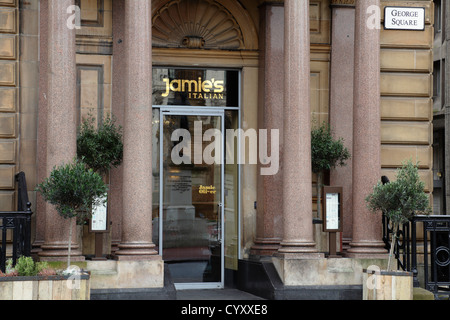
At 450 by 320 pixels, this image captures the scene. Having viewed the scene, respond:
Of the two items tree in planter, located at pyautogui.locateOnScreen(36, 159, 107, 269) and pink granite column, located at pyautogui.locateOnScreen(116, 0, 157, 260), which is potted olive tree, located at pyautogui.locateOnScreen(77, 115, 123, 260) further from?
tree in planter, located at pyautogui.locateOnScreen(36, 159, 107, 269)

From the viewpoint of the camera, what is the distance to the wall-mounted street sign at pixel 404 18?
16234 mm

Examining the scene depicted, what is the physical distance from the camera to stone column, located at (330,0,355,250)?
16.0 metres

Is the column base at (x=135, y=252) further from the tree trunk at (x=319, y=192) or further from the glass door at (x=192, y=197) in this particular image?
the tree trunk at (x=319, y=192)

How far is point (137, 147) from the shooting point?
1311 centimetres

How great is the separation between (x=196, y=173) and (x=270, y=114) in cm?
193

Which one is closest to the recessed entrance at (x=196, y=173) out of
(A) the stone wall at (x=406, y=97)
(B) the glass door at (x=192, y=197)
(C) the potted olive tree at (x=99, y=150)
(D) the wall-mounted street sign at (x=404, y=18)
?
(B) the glass door at (x=192, y=197)

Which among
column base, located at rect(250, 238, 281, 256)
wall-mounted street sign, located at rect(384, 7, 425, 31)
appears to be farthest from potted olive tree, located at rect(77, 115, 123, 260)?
wall-mounted street sign, located at rect(384, 7, 425, 31)

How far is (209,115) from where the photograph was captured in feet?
53.1

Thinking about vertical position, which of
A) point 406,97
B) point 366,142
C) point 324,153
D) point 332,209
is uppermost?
point 406,97

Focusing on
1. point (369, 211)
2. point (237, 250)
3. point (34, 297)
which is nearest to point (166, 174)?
point (237, 250)

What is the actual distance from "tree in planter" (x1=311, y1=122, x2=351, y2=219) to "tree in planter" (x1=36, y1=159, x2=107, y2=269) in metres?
4.91

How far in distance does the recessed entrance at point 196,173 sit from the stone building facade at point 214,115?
0.03 meters

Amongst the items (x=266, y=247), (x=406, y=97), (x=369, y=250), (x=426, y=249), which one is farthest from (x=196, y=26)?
(x=426, y=249)

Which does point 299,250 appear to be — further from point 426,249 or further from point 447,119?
point 447,119
